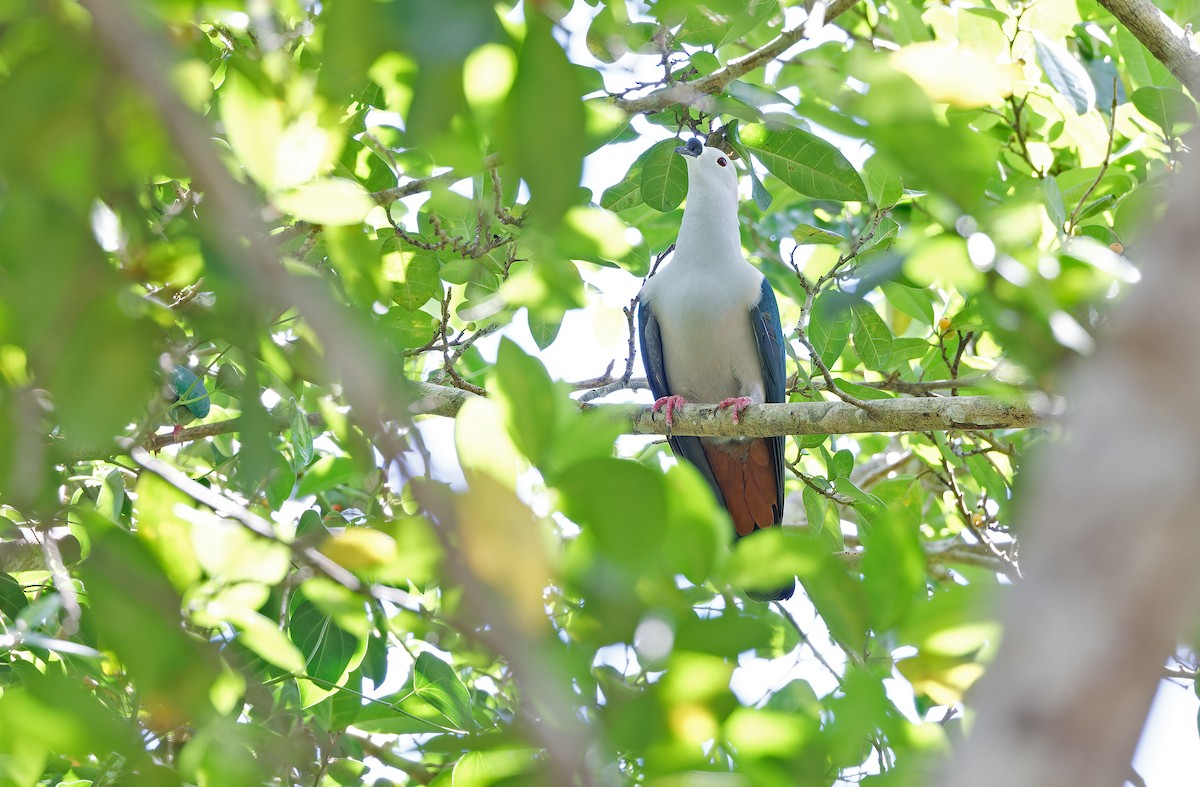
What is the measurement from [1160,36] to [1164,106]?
22.0 inches

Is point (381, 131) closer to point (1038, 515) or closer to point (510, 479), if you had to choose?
point (510, 479)

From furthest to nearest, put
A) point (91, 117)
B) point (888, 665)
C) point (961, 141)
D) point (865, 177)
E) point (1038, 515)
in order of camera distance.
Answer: point (865, 177)
point (888, 665)
point (91, 117)
point (961, 141)
point (1038, 515)

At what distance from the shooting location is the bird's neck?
4598mm

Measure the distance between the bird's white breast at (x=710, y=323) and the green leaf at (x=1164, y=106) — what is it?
167 cm

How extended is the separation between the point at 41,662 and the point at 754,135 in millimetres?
2404

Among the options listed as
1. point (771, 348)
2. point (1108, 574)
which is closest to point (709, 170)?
point (771, 348)

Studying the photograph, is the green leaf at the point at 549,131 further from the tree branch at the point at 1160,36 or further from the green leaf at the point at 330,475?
the tree branch at the point at 1160,36

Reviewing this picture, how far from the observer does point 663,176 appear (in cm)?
331

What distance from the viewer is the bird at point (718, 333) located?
14.9 feet

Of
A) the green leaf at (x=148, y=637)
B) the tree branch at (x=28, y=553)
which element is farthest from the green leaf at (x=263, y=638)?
the tree branch at (x=28, y=553)

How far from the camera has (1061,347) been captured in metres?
0.80

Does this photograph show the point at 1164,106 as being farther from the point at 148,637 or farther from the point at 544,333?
the point at 148,637

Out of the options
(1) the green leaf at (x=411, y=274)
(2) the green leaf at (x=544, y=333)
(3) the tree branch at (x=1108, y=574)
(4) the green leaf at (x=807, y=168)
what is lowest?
(2) the green leaf at (x=544, y=333)

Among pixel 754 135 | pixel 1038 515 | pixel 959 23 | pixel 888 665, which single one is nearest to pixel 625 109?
pixel 754 135
